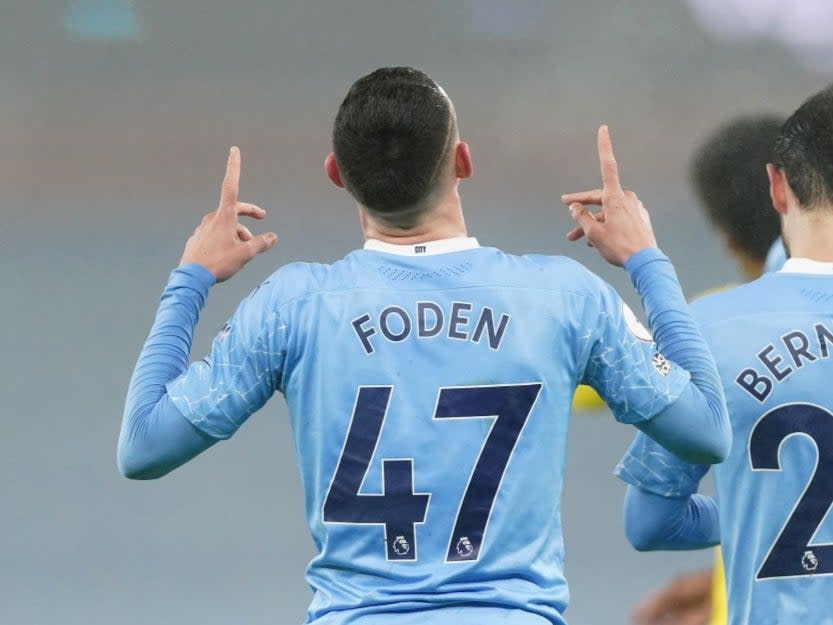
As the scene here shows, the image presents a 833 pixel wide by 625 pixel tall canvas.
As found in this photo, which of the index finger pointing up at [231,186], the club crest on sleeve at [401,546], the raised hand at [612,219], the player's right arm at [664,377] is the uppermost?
the index finger pointing up at [231,186]

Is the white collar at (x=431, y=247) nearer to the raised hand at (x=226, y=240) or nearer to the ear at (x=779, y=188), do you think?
the raised hand at (x=226, y=240)

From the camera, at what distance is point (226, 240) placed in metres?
2.06

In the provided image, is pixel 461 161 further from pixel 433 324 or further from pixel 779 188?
pixel 779 188

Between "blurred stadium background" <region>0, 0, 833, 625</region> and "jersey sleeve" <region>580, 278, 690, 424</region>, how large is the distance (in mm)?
3949

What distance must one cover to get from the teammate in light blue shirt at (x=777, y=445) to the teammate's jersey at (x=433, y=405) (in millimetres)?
235

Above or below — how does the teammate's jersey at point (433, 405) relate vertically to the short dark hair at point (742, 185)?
below

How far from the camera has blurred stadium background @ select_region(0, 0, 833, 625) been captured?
19.3 ft

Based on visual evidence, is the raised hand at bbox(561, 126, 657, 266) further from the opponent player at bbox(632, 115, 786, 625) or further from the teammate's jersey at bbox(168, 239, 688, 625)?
the opponent player at bbox(632, 115, 786, 625)

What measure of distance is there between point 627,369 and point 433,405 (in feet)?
0.81

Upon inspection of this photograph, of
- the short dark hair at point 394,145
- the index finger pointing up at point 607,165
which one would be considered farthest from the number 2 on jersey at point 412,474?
the index finger pointing up at point 607,165

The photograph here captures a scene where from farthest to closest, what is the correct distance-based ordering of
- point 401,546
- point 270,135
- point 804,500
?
point 270,135
point 804,500
point 401,546

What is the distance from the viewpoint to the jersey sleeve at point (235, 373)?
1.85 metres

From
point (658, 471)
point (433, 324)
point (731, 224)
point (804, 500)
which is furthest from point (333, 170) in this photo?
point (731, 224)

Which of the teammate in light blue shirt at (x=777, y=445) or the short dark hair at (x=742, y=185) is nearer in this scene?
the teammate in light blue shirt at (x=777, y=445)
